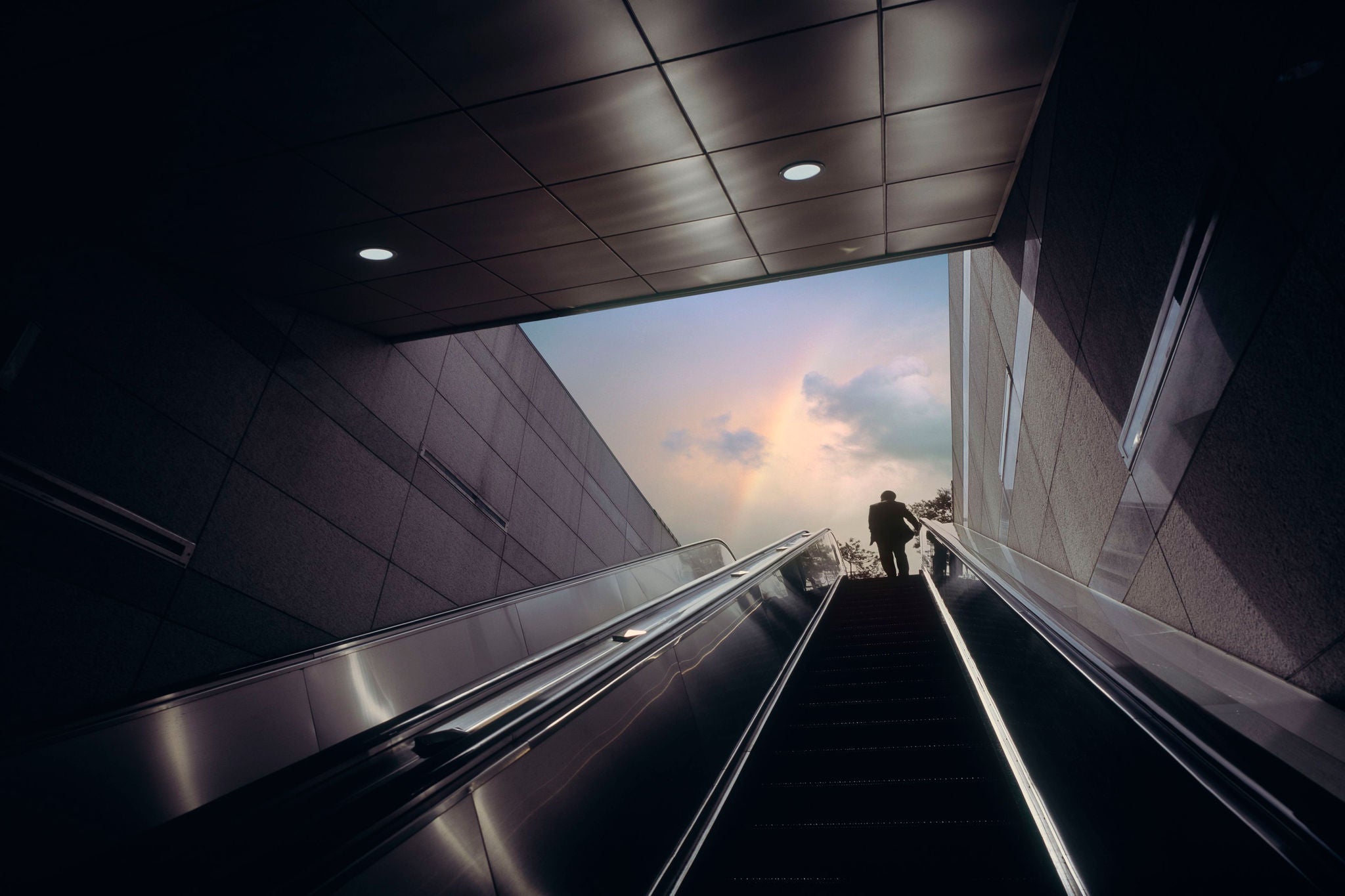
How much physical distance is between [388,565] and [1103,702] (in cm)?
579

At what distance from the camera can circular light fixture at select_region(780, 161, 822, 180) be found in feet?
13.6

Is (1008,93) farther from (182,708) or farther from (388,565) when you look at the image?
(388,565)

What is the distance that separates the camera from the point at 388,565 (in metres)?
6.04

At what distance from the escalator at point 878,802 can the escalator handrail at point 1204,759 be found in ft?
1.98

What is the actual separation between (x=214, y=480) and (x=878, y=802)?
4597mm

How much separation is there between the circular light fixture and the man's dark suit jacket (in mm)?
5750

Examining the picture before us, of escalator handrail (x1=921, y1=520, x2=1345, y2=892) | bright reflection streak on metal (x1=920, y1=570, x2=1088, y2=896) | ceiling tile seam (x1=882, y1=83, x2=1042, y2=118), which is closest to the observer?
escalator handrail (x1=921, y1=520, x2=1345, y2=892)

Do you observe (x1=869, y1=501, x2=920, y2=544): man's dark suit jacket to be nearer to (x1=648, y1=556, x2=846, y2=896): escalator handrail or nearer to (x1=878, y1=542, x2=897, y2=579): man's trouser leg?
(x1=878, y1=542, x2=897, y2=579): man's trouser leg

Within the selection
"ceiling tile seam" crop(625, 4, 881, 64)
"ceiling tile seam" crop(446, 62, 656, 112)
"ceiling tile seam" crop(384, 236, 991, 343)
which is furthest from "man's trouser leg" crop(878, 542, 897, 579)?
"ceiling tile seam" crop(446, 62, 656, 112)

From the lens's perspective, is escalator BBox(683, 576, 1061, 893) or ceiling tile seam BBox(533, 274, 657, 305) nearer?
escalator BBox(683, 576, 1061, 893)

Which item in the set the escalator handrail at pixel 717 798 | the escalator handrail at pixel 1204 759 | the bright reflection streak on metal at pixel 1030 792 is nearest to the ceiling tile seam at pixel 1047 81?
the escalator handrail at pixel 1204 759

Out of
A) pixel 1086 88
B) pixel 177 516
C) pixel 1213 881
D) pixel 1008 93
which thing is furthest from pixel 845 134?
pixel 177 516

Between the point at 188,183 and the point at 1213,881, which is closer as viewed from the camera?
the point at 1213,881

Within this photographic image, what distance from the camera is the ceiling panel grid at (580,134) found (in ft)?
9.78
